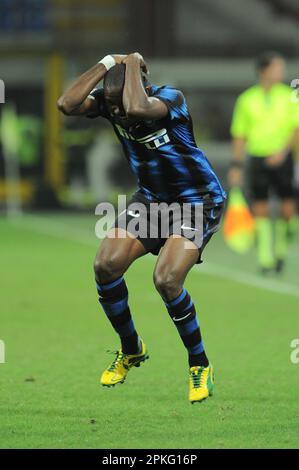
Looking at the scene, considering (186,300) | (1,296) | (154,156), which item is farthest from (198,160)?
→ (1,296)

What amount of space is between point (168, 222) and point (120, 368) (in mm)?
1047

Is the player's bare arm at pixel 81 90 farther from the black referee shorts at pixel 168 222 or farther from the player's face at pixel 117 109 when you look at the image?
the black referee shorts at pixel 168 222

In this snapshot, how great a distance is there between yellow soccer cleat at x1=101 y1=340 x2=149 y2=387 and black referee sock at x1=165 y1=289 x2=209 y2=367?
56 cm

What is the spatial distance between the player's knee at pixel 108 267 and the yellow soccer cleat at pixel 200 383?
76 centimetres

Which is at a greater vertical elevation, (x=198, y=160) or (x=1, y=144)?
(x=198, y=160)

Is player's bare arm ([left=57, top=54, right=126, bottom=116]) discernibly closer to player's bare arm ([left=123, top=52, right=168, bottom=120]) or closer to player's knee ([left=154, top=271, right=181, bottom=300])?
player's bare arm ([left=123, top=52, right=168, bottom=120])

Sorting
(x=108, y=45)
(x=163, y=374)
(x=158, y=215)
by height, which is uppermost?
(x=158, y=215)

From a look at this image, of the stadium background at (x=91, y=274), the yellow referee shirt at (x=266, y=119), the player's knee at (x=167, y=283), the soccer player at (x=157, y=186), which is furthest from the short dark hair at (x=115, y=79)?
the yellow referee shirt at (x=266, y=119)

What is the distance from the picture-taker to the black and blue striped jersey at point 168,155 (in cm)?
783

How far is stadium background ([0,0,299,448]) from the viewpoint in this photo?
24.1ft

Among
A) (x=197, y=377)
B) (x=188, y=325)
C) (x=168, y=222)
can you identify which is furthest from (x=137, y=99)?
(x=197, y=377)
